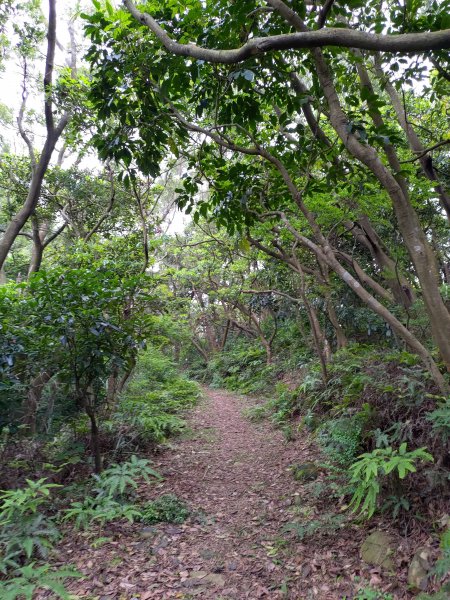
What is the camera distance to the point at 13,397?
4.60m

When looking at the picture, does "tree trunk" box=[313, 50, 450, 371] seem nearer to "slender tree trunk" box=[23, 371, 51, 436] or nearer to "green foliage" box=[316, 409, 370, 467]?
"green foliage" box=[316, 409, 370, 467]

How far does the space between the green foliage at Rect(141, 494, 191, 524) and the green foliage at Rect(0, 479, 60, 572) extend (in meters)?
1.04

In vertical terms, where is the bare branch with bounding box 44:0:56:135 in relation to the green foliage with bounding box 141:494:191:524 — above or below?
above

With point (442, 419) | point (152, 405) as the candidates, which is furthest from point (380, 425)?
point (152, 405)

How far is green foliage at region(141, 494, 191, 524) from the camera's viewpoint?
174 inches

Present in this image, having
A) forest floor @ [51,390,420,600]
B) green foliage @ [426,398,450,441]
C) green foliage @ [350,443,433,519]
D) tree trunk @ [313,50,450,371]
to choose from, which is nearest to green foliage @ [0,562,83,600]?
forest floor @ [51,390,420,600]

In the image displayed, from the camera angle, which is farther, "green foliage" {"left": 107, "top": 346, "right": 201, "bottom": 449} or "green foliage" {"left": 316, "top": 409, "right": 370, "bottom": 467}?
"green foliage" {"left": 107, "top": 346, "right": 201, "bottom": 449}

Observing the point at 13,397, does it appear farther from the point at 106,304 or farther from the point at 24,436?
the point at 106,304

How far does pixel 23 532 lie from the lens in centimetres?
359

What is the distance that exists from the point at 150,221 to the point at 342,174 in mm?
6399

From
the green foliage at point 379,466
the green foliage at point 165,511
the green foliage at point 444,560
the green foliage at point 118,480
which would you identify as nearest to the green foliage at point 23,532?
the green foliage at point 118,480

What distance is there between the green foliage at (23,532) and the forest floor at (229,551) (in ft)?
0.90

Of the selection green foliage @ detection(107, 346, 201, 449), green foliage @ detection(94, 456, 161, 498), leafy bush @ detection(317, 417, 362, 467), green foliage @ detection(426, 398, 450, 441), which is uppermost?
green foliage @ detection(426, 398, 450, 441)

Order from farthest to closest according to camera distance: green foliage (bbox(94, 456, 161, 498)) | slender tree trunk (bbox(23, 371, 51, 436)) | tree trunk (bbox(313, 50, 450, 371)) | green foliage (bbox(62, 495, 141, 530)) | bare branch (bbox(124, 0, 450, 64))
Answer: slender tree trunk (bbox(23, 371, 51, 436)) < green foliage (bbox(94, 456, 161, 498)) < green foliage (bbox(62, 495, 141, 530)) < tree trunk (bbox(313, 50, 450, 371)) < bare branch (bbox(124, 0, 450, 64))
